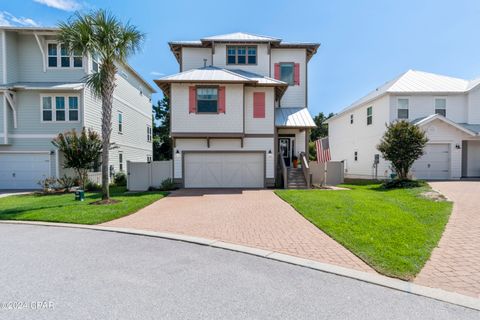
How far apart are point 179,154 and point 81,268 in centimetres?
1165

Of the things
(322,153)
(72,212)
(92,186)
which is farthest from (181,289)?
(322,153)

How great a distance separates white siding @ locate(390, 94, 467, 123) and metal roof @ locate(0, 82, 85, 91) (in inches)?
886

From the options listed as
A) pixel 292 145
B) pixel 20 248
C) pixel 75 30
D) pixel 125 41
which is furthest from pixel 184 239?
pixel 292 145

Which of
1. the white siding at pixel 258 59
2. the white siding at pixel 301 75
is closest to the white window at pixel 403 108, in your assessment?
the white siding at pixel 301 75

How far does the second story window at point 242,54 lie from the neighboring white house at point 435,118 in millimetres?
10498

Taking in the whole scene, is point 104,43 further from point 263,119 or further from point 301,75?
point 301,75

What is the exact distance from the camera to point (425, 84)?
20.5 m

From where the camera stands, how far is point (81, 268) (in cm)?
456

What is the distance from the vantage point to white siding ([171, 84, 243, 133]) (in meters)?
15.3

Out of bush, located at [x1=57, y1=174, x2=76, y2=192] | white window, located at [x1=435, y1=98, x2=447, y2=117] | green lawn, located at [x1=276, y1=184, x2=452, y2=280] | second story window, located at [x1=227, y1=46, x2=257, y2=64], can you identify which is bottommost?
green lawn, located at [x1=276, y1=184, x2=452, y2=280]

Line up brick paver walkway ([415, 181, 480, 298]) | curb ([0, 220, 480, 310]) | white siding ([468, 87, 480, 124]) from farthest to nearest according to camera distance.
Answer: white siding ([468, 87, 480, 124]) < brick paver walkway ([415, 181, 480, 298]) < curb ([0, 220, 480, 310])

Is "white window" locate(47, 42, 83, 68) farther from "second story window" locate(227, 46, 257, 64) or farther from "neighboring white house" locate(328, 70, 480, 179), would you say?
"neighboring white house" locate(328, 70, 480, 179)

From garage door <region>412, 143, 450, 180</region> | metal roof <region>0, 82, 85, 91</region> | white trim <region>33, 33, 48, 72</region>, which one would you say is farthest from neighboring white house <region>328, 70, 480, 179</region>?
white trim <region>33, 33, 48, 72</region>

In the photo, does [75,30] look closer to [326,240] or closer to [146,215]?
[146,215]
